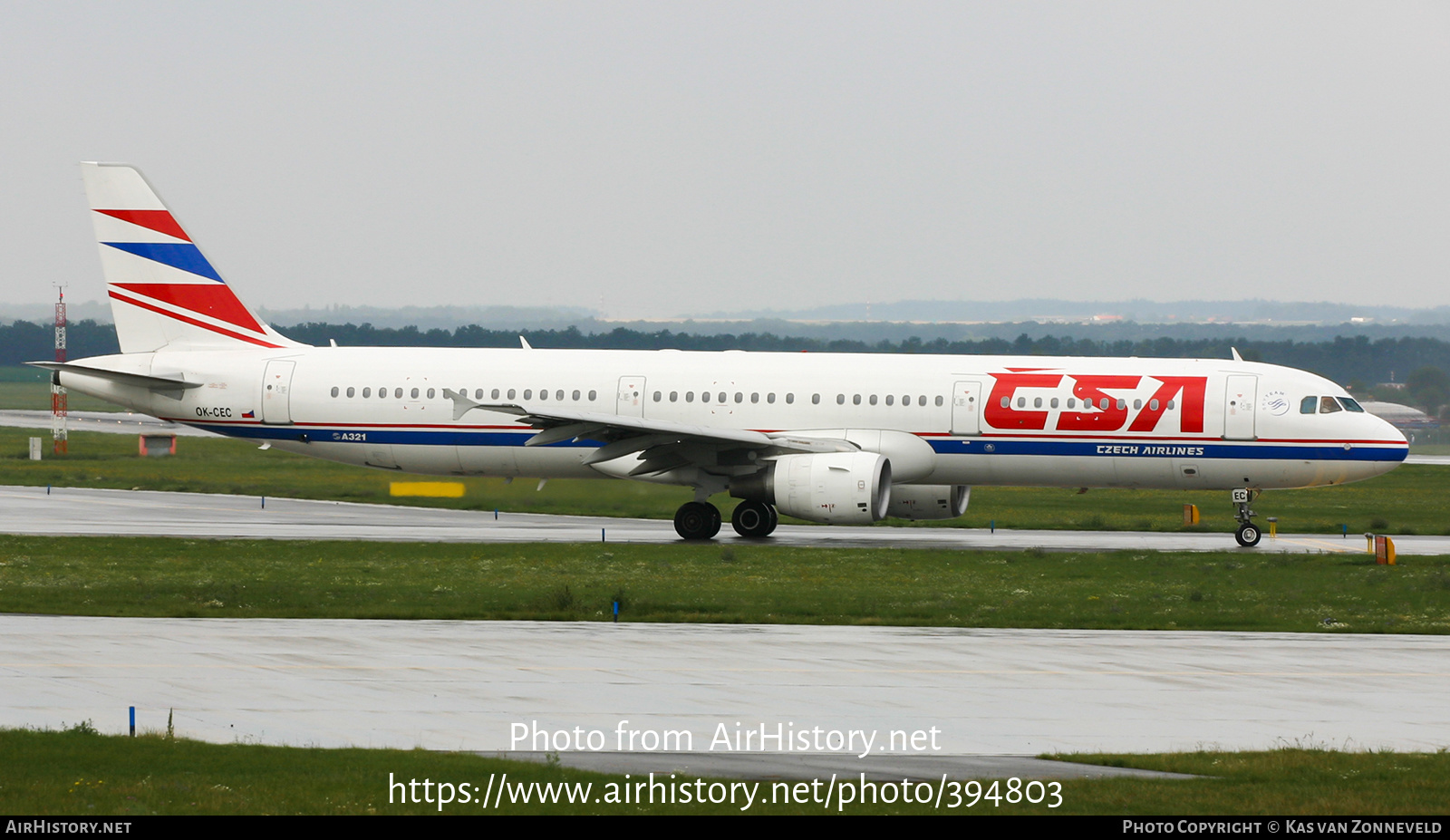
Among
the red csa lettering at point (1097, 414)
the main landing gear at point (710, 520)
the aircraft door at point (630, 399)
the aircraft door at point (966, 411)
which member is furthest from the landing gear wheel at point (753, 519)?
the red csa lettering at point (1097, 414)

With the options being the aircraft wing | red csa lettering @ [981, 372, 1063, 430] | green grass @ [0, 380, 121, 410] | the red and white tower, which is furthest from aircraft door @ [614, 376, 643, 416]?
green grass @ [0, 380, 121, 410]

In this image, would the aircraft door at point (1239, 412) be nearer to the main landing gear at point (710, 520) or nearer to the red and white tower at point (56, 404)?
the main landing gear at point (710, 520)

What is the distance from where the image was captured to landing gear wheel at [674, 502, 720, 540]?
33531 millimetres

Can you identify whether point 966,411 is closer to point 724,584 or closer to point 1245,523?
point 1245,523

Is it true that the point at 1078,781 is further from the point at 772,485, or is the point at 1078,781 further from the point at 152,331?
the point at 152,331

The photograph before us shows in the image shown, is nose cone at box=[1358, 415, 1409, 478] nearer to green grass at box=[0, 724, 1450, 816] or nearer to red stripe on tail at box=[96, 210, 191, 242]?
green grass at box=[0, 724, 1450, 816]

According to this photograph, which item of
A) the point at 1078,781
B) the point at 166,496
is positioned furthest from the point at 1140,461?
the point at 166,496

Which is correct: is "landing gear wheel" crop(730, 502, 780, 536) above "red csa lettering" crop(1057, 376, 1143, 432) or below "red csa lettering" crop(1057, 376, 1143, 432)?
below

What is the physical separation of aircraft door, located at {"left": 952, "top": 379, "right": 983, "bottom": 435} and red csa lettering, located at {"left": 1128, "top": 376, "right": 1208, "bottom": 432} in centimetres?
325

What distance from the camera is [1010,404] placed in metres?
33.3

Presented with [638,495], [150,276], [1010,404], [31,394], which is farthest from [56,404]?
[31,394]

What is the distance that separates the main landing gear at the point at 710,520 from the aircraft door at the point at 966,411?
14.8ft

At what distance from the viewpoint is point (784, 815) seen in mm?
11609

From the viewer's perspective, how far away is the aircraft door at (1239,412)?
3291 cm
